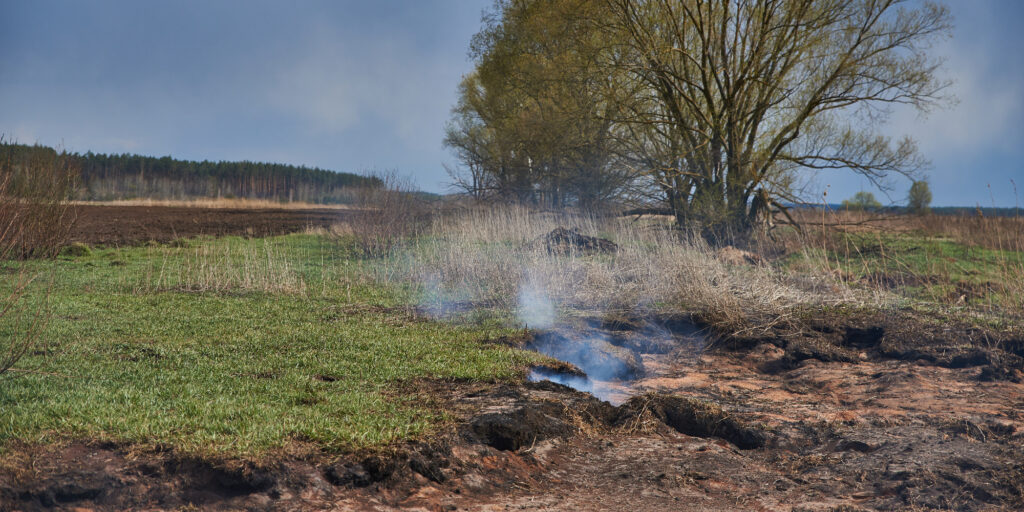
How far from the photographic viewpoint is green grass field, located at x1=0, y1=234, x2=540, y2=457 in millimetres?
4508

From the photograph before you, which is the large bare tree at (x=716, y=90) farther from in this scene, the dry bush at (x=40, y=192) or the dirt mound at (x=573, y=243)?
the dry bush at (x=40, y=192)

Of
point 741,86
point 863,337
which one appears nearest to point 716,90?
point 741,86

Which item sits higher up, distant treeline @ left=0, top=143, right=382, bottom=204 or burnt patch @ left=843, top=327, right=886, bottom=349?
distant treeline @ left=0, top=143, right=382, bottom=204

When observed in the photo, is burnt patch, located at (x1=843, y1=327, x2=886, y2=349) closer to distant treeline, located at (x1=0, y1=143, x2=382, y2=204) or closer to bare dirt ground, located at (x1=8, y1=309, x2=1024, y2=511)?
bare dirt ground, located at (x1=8, y1=309, x2=1024, y2=511)

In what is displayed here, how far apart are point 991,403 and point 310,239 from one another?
20138 mm

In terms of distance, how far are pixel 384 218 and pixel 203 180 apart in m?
57.1

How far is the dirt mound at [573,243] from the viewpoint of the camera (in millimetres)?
15055

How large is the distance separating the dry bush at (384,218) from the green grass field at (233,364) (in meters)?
5.79

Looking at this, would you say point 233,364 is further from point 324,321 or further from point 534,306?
point 534,306

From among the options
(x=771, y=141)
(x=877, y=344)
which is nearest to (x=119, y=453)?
(x=877, y=344)

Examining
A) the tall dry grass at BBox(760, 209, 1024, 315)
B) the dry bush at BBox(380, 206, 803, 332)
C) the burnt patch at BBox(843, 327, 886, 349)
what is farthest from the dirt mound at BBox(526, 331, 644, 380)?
the tall dry grass at BBox(760, 209, 1024, 315)

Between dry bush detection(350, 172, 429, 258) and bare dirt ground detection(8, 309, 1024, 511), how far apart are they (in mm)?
11813

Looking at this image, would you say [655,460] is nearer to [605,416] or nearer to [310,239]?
[605,416]

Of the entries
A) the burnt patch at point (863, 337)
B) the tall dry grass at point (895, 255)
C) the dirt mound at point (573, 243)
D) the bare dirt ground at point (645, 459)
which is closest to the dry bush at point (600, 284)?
the dirt mound at point (573, 243)
